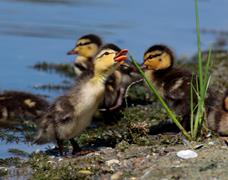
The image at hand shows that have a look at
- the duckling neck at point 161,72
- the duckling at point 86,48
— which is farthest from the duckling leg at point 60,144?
the duckling at point 86,48

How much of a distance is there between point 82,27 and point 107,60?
257 inches

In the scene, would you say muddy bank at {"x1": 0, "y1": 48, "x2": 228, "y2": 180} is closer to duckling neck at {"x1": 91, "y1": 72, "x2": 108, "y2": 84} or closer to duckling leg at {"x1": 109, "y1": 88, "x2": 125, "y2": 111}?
duckling neck at {"x1": 91, "y1": 72, "x2": 108, "y2": 84}

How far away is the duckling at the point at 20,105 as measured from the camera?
298 inches

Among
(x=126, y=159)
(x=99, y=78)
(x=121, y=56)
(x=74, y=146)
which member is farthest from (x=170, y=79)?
(x=126, y=159)

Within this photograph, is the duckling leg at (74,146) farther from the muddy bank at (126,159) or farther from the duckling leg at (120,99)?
the duckling leg at (120,99)

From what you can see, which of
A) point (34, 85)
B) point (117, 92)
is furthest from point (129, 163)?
point (34, 85)

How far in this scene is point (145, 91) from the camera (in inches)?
326

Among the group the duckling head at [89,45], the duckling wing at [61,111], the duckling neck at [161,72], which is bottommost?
the duckling wing at [61,111]

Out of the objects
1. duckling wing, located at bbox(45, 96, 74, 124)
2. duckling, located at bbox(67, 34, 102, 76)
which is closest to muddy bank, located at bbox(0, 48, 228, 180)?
duckling wing, located at bbox(45, 96, 74, 124)

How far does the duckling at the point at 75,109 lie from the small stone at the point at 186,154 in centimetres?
90

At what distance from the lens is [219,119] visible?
20.2 ft

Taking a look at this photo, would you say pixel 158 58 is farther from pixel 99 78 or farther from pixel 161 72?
pixel 99 78

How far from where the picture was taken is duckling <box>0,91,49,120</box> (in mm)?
7562

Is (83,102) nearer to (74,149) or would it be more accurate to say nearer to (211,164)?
(74,149)
